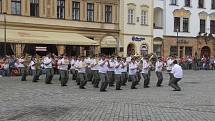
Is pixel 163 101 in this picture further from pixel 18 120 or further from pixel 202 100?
pixel 18 120

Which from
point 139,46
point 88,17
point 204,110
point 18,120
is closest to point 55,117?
point 18,120

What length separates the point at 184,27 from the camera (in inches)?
2498

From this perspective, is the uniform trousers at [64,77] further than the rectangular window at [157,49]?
No

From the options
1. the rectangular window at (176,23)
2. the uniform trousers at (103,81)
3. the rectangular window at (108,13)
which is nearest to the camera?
the uniform trousers at (103,81)

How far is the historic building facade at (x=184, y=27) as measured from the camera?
60.8 m

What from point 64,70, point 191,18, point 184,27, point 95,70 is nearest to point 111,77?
point 95,70

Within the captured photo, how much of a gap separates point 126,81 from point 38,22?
19.1 m

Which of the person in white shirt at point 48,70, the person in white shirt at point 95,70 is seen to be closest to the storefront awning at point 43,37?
the person in white shirt at point 48,70

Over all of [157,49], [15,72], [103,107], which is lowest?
[103,107]

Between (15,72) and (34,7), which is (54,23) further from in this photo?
(15,72)

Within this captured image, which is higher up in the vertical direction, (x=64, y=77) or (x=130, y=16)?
(x=130, y=16)

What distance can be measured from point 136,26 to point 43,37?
15973 mm

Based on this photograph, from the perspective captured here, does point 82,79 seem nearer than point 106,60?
No

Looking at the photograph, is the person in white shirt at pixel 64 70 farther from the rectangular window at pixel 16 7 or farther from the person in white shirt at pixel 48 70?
the rectangular window at pixel 16 7
